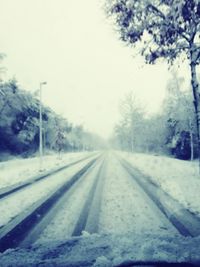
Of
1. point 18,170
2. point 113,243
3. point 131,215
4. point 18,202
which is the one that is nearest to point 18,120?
point 18,170

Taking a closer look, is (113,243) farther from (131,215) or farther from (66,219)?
(66,219)

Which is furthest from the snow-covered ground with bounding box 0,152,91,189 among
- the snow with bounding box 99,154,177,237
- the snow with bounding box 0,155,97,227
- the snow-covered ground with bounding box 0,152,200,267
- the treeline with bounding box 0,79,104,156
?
the snow-covered ground with bounding box 0,152,200,267

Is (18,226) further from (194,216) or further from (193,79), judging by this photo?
(193,79)

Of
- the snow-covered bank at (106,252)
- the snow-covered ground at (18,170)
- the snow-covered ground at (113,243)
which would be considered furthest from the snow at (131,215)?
the snow-covered ground at (18,170)

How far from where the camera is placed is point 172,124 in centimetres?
4741

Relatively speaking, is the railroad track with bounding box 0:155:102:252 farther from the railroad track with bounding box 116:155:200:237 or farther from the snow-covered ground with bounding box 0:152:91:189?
the snow-covered ground with bounding box 0:152:91:189

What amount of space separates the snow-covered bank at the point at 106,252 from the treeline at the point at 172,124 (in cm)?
3494

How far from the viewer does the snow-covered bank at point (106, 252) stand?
166 inches

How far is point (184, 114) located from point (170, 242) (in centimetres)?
3596

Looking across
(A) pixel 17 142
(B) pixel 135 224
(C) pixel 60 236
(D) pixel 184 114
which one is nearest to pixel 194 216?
(B) pixel 135 224

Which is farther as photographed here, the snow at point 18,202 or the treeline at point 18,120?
the treeline at point 18,120

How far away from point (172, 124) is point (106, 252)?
4454cm

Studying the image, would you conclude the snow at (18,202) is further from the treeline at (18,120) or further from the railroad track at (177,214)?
the treeline at (18,120)

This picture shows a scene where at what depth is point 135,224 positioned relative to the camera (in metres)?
7.00
